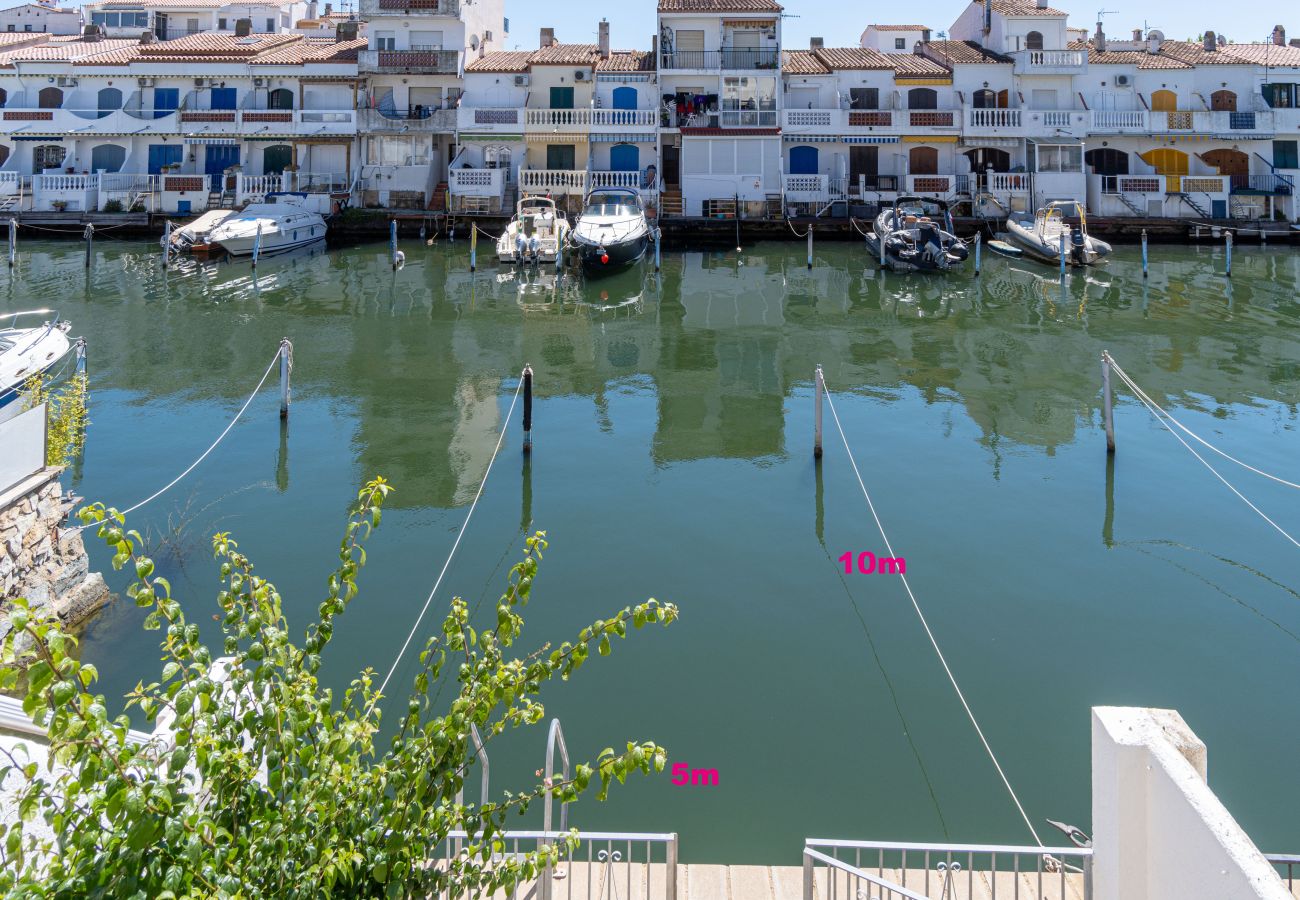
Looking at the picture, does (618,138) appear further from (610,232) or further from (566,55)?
(610,232)

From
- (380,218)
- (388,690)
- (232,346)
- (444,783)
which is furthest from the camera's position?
(380,218)

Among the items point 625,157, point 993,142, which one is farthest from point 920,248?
point 625,157

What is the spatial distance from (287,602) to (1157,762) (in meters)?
9.88

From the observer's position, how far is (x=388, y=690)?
10.4 metres

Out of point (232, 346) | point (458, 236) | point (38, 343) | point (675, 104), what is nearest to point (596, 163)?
point (675, 104)

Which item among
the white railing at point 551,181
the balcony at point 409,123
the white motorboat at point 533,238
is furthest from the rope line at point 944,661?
the balcony at point 409,123

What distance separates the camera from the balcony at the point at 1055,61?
4716 centimetres

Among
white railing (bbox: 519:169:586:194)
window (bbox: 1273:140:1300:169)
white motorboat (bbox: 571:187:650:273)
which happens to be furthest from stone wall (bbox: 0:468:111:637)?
window (bbox: 1273:140:1300:169)

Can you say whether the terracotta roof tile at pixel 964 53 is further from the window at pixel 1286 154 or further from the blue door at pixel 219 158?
the blue door at pixel 219 158

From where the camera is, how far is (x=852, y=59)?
1927 inches

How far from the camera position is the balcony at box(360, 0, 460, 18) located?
1879 inches

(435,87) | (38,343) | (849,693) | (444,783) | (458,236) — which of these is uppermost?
(435,87)

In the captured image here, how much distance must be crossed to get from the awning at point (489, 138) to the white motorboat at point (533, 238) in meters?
6.65

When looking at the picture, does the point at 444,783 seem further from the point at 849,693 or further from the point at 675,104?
the point at 675,104
